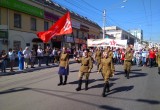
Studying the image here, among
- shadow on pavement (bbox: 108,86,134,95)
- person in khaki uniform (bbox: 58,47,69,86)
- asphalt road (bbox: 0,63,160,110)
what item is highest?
person in khaki uniform (bbox: 58,47,69,86)

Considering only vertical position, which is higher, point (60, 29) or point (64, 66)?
point (60, 29)

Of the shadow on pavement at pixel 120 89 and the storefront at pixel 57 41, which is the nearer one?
the shadow on pavement at pixel 120 89

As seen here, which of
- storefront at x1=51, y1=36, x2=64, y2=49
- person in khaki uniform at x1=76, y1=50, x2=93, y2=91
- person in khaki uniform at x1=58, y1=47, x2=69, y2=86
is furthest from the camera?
storefront at x1=51, y1=36, x2=64, y2=49

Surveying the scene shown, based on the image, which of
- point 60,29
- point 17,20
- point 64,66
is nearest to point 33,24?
point 17,20

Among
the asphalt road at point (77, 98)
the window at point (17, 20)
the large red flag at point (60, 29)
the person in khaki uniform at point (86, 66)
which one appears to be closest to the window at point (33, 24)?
the window at point (17, 20)

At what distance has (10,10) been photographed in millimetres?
24750

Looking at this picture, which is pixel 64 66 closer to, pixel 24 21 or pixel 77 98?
pixel 77 98

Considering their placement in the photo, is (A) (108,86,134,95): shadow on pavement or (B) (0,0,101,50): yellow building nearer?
(A) (108,86,134,95): shadow on pavement

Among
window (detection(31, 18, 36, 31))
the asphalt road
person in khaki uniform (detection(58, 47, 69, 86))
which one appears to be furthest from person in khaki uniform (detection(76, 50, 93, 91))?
window (detection(31, 18, 36, 31))

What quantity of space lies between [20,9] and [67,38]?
1318 centimetres

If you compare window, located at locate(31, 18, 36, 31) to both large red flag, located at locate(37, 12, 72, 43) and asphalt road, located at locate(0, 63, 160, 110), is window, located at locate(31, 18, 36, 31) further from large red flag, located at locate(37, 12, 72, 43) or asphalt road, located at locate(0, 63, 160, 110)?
asphalt road, located at locate(0, 63, 160, 110)

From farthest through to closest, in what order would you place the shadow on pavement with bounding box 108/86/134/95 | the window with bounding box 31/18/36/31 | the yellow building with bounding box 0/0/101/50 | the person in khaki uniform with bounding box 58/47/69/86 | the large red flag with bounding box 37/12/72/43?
the window with bounding box 31/18/36/31
the yellow building with bounding box 0/0/101/50
the large red flag with bounding box 37/12/72/43
the person in khaki uniform with bounding box 58/47/69/86
the shadow on pavement with bounding box 108/86/134/95

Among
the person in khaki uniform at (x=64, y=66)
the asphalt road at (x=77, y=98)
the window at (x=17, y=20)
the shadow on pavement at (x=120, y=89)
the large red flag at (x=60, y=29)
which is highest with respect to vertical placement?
the window at (x=17, y=20)

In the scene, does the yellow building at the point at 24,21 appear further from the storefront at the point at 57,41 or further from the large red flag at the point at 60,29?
the large red flag at the point at 60,29
